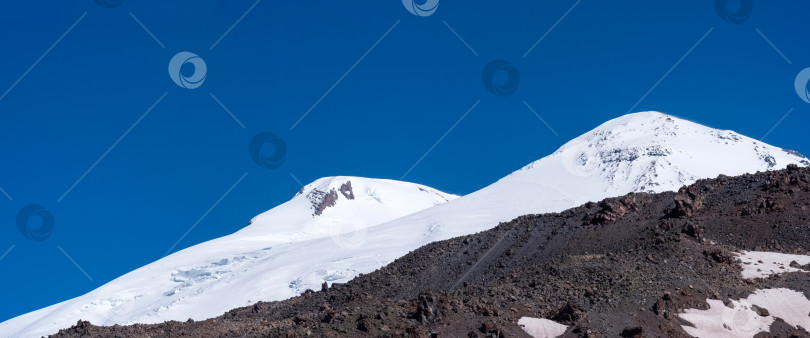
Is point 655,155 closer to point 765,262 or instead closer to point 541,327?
point 765,262

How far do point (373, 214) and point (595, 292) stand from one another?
90.3 meters

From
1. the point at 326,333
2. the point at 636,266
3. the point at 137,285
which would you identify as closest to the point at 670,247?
the point at 636,266

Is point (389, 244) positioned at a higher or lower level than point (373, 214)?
lower

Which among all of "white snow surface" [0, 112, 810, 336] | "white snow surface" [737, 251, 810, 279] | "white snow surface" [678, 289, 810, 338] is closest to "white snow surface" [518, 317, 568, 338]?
"white snow surface" [678, 289, 810, 338]

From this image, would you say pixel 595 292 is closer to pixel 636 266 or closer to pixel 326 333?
pixel 636 266

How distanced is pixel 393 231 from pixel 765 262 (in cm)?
4596

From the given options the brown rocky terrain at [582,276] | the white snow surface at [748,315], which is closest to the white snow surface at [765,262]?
the brown rocky terrain at [582,276]

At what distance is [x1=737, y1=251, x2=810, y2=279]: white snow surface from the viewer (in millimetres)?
20438

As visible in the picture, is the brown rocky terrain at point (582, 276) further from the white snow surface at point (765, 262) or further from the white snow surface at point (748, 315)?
the white snow surface at point (765, 262)

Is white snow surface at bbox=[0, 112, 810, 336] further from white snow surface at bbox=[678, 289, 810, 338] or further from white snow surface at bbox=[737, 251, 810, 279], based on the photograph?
white snow surface at bbox=[678, 289, 810, 338]

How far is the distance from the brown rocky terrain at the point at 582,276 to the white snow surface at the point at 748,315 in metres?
0.28

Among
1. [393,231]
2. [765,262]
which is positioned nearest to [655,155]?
[393,231]

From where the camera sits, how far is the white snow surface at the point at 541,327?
15909 mm

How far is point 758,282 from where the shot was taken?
19.6m
